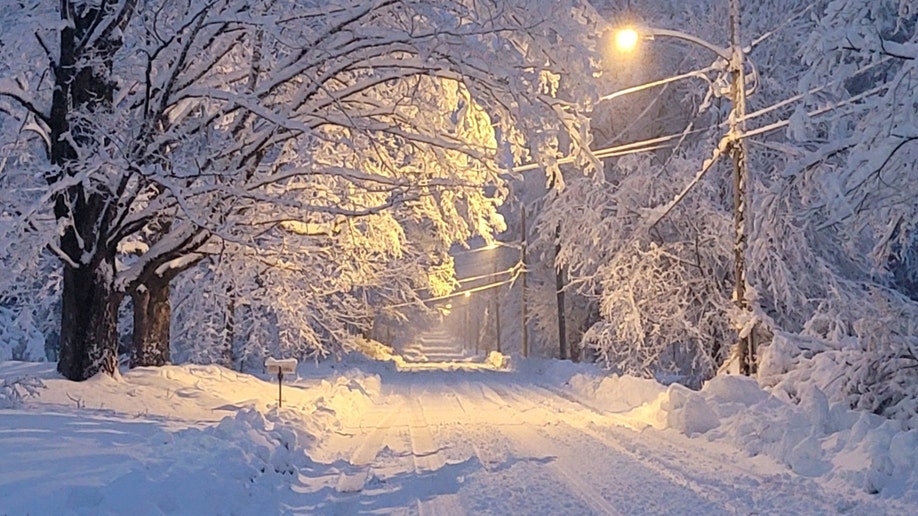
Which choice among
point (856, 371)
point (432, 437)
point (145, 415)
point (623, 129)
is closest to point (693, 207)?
point (623, 129)

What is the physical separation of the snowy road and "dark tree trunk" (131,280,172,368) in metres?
4.84

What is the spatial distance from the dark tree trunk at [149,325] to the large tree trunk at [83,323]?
3.56 metres

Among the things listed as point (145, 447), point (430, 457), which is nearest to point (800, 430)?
point (430, 457)

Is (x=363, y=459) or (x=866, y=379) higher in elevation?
(x=866, y=379)

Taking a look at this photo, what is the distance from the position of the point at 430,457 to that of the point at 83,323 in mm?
5785

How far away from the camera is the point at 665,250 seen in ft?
68.1

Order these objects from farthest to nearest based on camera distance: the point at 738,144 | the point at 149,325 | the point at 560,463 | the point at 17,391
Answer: the point at 149,325
the point at 738,144
the point at 17,391
the point at 560,463

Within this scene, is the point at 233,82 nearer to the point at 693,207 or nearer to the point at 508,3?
the point at 508,3

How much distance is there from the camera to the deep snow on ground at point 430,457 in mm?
7348

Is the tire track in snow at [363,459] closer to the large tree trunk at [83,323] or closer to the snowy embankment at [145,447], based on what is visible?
the snowy embankment at [145,447]

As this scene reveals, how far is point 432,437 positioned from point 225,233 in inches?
176

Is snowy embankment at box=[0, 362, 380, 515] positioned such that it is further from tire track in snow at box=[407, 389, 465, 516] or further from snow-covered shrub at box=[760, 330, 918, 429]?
snow-covered shrub at box=[760, 330, 918, 429]

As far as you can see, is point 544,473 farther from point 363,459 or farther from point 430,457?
point 363,459

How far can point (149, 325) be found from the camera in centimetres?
1662
